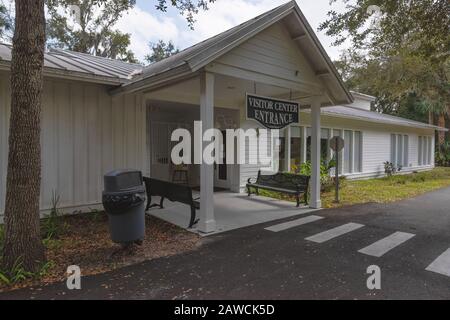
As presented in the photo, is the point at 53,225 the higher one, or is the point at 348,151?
the point at 348,151

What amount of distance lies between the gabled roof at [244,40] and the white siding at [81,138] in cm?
81

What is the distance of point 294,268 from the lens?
3.95m

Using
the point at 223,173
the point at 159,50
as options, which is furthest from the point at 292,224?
the point at 159,50

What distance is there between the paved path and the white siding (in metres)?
3.62

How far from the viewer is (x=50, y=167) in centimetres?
638

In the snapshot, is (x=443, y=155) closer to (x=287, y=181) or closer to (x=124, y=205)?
(x=287, y=181)

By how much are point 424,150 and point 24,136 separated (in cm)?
2441

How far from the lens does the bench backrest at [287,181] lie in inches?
313

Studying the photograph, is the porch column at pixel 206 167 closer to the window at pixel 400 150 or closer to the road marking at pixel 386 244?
the road marking at pixel 386 244

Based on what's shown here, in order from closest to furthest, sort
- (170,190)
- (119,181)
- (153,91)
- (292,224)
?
(119,181) < (170,190) < (292,224) < (153,91)

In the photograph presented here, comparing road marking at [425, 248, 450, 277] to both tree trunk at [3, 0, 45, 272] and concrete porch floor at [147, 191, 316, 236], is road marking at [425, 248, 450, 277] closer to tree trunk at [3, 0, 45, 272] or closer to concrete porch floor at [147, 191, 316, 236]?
concrete porch floor at [147, 191, 316, 236]

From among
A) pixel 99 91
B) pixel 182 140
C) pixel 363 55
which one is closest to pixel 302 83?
pixel 99 91

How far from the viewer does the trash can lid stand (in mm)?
4129

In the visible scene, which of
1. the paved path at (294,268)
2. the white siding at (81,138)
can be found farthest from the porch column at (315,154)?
the white siding at (81,138)
